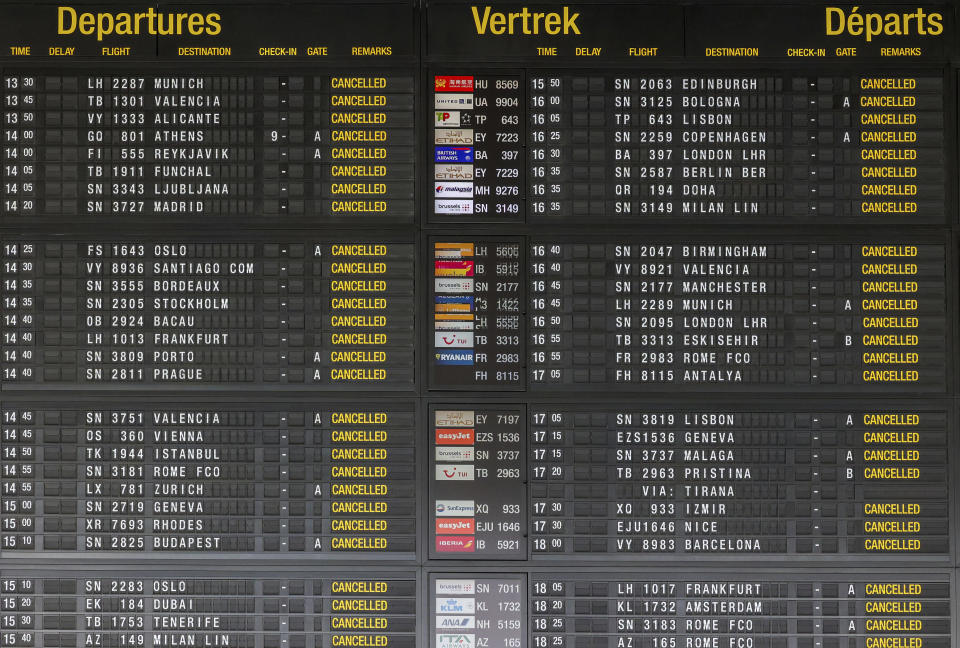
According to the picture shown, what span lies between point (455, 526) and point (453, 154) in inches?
55.7

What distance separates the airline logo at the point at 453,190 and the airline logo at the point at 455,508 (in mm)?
946

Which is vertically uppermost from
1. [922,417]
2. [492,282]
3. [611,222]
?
[611,222]

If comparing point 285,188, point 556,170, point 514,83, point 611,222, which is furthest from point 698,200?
point 285,188

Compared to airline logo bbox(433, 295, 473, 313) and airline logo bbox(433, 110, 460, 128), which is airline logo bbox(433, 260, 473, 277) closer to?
airline logo bbox(433, 295, 473, 313)

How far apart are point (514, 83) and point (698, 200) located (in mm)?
830

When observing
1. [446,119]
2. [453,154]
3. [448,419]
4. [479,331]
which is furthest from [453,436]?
[446,119]

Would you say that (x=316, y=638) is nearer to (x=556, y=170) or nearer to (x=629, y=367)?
(x=629, y=367)

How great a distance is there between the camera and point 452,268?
3.36 meters

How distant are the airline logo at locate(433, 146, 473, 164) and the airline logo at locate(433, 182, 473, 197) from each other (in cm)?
8

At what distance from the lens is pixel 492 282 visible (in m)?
3.37

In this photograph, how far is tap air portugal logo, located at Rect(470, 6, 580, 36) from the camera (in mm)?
3381

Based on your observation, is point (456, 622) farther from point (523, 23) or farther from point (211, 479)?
point (523, 23)

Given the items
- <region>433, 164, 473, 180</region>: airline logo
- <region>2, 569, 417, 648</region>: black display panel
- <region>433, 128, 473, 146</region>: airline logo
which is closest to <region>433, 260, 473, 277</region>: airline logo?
<region>433, 164, 473, 180</region>: airline logo

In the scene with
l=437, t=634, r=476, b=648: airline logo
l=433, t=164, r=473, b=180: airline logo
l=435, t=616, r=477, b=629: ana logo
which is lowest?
l=437, t=634, r=476, b=648: airline logo
